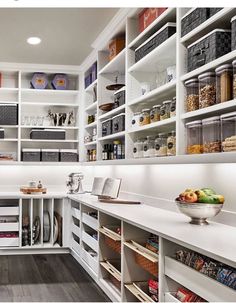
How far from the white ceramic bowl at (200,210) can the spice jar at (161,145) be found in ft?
2.59

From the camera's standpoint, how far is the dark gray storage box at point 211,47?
2.43 m

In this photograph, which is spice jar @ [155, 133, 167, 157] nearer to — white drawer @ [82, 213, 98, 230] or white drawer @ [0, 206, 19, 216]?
white drawer @ [82, 213, 98, 230]

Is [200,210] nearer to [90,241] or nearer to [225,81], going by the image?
[225,81]

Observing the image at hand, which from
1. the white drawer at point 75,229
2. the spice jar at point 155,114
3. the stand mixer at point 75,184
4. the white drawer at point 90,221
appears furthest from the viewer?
the stand mixer at point 75,184

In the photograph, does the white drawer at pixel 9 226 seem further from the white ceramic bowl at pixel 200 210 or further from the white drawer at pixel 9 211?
the white ceramic bowl at pixel 200 210

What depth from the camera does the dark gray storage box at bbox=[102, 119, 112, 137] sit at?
4.77 metres

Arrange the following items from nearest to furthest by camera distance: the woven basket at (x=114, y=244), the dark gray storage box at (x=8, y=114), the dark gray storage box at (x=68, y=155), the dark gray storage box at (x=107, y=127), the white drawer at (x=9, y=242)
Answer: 1. the woven basket at (x=114, y=244)
2. the dark gray storage box at (x=107, y=127)
3. the white drawer at (x=9, y=242)
4. the dark gray storage box at (x=8, y=114)
5. the dark gray storage box at (x=68, y=155)

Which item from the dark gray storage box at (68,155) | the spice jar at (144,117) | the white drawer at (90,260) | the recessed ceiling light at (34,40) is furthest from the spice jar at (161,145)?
the dark gray storage box at (68,155)

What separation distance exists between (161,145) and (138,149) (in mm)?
553

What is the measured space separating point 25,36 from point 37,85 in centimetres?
154

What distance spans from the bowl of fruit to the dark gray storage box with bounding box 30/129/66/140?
12.8 ft

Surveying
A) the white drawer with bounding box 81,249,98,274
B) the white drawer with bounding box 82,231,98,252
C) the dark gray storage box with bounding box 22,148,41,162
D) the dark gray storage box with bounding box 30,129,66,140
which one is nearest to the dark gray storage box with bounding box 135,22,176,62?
the white drawer with bounding box 82,231,98,252

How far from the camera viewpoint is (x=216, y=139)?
246 cm

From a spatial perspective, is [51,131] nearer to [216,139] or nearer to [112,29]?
[112,29]
